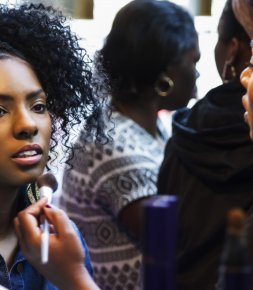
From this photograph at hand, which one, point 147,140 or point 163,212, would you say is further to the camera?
point 147,140

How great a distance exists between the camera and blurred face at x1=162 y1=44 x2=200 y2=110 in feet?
6.73

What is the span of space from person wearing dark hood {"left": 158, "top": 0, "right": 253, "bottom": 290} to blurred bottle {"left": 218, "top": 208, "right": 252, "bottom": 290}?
3.01 feet

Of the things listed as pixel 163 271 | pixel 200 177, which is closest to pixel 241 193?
pixel 200 177

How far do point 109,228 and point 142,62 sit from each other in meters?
0.43

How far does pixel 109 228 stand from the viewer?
188cm

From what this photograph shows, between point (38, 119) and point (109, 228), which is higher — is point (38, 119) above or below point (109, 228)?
above

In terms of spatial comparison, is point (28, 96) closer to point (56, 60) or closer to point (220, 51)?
point (56, 60)

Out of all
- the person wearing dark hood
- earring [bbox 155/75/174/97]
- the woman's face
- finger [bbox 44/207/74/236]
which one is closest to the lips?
the woman's face

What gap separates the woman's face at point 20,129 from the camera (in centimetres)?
122

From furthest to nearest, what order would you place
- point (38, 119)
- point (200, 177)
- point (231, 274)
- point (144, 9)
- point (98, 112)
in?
1. point (144, 9)
2. point (200, 177)
3. point (98, 112)
4. point (38, 119)
5. point (231, 274)

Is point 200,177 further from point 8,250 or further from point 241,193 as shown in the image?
point 8,250

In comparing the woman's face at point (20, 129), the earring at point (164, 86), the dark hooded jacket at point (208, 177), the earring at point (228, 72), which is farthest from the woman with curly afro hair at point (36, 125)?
the earring at point (164, 86)

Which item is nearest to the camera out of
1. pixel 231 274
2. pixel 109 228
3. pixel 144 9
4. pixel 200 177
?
pixel 231 274

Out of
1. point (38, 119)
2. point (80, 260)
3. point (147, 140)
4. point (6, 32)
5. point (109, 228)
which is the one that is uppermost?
point (6, 32)
